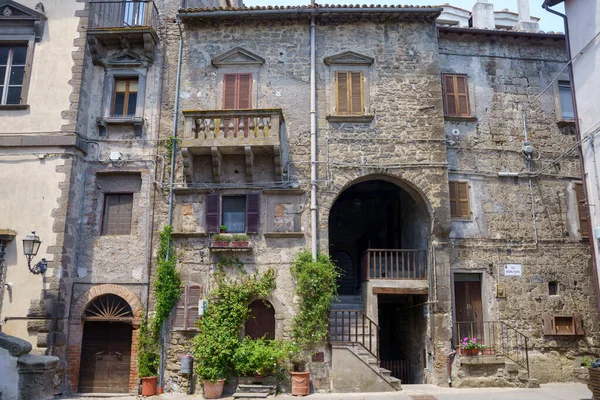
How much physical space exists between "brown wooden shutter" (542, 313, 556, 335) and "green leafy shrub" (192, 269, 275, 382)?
759cm

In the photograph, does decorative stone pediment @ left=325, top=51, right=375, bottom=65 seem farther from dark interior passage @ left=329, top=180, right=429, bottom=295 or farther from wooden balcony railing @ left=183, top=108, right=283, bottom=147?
dark interior passage @ left=329, top=180, right=429, bottom=295

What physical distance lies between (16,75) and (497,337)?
15.2 meters

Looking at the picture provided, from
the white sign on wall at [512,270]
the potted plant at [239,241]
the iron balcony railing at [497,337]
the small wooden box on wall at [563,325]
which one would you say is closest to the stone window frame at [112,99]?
the potted plant at [239,241]

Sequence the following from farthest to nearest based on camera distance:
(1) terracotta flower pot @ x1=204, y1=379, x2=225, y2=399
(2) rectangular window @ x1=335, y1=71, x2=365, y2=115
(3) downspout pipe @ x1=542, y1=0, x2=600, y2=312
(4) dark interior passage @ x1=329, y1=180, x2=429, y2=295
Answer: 1. (4) dark interior passage @ x1=329, y1=180, x2=429, y2=295
2. (2) rectangular window @ x1=335, y1=71, x2=365, y2=115
3. (1) terracotta flower pot @ x1=204, y1=379, x2=225, y2=399
4. (3) downspout pipe @ x1=542, y1=0, x2=600, y2=312

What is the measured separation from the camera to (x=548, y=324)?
1403 cm

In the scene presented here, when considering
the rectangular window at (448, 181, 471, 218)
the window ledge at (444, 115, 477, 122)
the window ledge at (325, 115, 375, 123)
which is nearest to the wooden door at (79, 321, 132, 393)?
the window ledge at (325, 115, 375, 123)

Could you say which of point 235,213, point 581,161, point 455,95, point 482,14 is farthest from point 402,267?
point 482,14

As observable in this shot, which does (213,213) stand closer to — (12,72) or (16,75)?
(16,75)

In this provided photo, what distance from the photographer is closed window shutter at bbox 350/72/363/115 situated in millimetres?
14453

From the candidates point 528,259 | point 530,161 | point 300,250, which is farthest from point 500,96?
point 300,250

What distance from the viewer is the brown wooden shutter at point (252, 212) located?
541 inches

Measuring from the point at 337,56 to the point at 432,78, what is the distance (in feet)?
9.19

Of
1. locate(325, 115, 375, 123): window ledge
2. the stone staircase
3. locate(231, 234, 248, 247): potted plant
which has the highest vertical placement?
locate(325, 115, 375, 123): window ledge

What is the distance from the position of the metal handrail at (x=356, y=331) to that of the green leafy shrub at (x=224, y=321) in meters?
2.10
